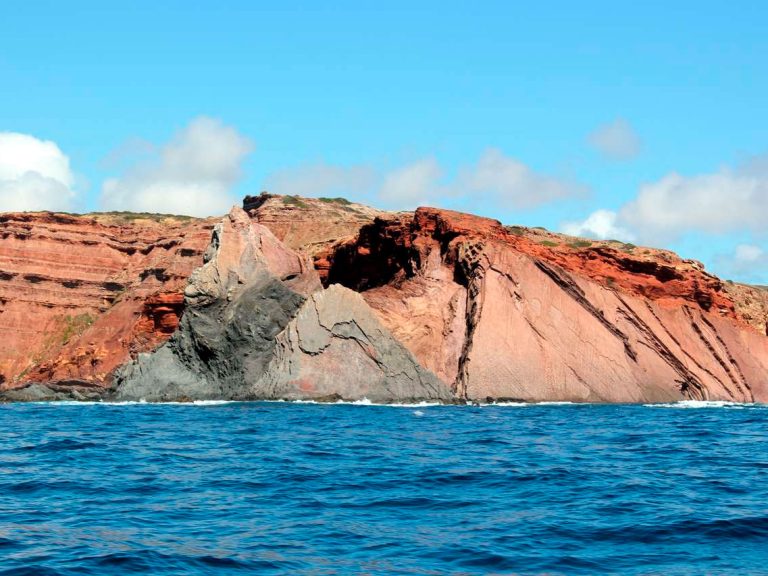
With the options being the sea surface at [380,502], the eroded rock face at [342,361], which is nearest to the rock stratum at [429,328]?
the eroded rock face at [342,361]

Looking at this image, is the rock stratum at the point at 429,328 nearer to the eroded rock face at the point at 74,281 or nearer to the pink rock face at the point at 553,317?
the pink rock face at the point at 553,317

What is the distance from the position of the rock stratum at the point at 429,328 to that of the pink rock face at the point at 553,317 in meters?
0.11

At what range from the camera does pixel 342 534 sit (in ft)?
53.9

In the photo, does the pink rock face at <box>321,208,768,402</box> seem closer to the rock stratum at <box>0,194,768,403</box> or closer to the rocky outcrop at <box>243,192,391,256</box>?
the rock stratum at <box>0,194,768,403</box>

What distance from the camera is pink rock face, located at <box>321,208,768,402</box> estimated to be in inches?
2640

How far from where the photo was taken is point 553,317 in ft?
230

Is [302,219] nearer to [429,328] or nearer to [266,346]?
[429,328]

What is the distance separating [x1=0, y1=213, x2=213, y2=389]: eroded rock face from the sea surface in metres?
64.5

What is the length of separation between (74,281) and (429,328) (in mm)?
55767

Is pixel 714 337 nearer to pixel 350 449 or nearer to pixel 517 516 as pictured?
pixel 350 449

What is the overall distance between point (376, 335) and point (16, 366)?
54919 millimetres

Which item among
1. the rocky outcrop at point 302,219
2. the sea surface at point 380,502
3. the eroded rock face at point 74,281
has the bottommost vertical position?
the sea surface at point 380,502

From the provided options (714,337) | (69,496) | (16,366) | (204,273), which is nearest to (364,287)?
(204,273)

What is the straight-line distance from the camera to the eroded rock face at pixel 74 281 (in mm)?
98438
